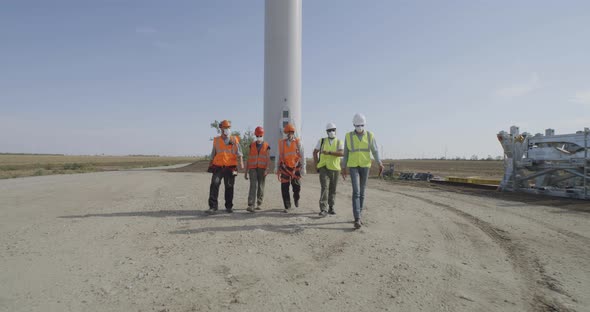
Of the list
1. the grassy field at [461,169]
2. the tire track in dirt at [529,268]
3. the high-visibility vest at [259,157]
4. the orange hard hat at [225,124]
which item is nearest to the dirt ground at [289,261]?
the tire track in dirt at [529,268]

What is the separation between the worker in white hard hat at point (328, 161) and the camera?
7.22 m

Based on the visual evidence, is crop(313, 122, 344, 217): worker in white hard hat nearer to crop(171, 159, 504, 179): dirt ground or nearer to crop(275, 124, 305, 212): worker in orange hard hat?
crop(275, 124, 305, 212): worker in orange hard hat

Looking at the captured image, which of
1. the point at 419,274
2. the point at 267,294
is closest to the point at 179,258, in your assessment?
the point at 267,294

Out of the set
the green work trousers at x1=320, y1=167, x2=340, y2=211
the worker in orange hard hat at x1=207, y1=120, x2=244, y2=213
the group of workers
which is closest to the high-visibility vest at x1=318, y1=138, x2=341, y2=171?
the group of workers

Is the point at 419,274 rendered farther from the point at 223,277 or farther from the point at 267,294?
the point at 223,277

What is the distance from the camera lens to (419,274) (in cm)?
383

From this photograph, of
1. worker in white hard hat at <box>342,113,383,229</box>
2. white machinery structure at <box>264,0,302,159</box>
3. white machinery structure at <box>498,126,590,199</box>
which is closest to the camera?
worker in white hard hat at <box>342,113,383,229</box>

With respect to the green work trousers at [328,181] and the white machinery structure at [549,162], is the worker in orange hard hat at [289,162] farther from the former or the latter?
Result: the white machinery structure at [549,162]

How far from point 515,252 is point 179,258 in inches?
184

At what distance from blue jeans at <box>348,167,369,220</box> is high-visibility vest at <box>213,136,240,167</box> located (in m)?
2.76

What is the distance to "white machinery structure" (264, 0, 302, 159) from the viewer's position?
2002 centimetres

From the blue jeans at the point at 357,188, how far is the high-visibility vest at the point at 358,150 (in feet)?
0.42

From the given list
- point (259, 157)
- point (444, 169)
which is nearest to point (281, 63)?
point (259, 157)

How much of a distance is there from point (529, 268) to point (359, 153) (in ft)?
10.2
